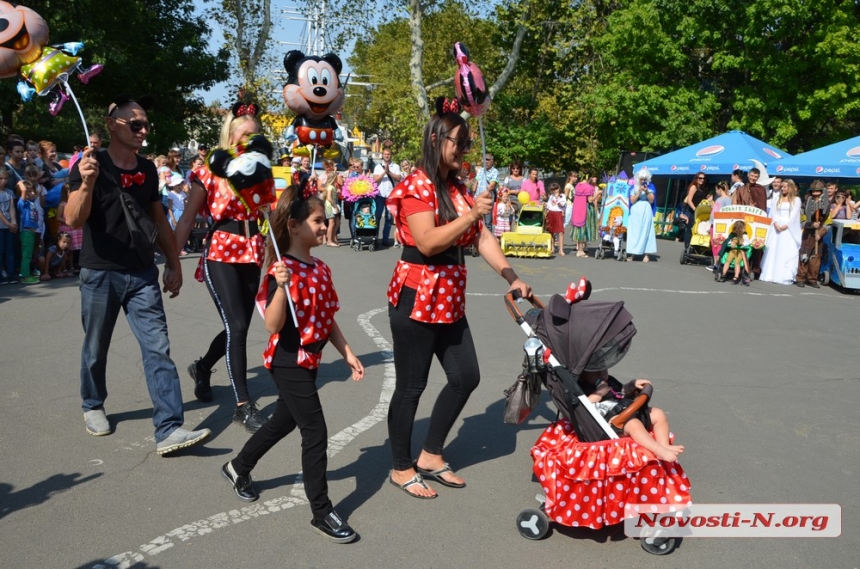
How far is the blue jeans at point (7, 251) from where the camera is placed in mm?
10789

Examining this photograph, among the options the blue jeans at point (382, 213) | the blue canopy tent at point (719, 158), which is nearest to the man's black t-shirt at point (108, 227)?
the blue jeans at point (382, 213)


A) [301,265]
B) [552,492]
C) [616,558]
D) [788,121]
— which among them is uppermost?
[788,121]

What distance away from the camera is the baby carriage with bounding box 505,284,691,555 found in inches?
150

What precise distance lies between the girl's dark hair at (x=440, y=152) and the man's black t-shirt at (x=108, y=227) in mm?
1878

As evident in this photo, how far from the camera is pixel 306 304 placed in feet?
12.8

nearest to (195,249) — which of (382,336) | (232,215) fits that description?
(382,336)

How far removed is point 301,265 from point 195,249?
12285mm

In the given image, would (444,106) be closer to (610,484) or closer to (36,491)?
(610,484)

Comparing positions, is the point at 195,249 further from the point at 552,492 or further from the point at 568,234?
the point at 552,492

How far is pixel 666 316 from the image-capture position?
987cm

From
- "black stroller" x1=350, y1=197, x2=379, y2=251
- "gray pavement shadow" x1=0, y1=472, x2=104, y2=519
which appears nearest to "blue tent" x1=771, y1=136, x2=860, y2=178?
"black stroller" x1=350, y1=197, x2=379, y2=251

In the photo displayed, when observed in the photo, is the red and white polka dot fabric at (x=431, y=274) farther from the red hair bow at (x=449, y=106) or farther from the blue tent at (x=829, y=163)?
the blue tent at (x=829, y=163)

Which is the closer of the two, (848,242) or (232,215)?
(232,215)

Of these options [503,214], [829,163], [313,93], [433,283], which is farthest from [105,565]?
[829,163]
